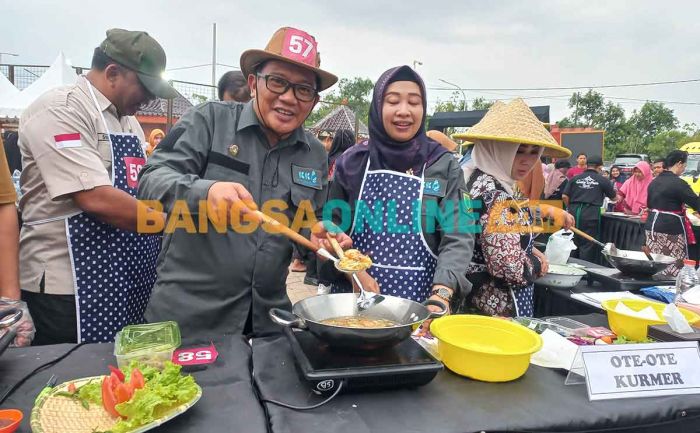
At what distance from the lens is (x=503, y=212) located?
205 cm

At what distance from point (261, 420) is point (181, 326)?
92cm

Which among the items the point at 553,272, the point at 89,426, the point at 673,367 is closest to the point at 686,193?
the point at 553,272

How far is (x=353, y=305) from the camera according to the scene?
1464 mm

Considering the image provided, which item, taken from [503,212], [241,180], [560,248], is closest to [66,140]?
[241,180]

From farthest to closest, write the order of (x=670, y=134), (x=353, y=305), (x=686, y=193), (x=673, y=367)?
(x=670, y=134)
(x=686, y=193)
(x=353, y=305)
(x=673, y=367)

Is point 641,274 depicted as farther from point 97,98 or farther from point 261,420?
point 97,98

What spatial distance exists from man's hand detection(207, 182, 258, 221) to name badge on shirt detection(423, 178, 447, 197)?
35.0 inches

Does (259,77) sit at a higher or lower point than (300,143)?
higher

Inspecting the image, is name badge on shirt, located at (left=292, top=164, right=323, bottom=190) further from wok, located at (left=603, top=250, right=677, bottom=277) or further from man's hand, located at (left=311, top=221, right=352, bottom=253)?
wok, located at (left=603, top=250, right=677, bottom=277)

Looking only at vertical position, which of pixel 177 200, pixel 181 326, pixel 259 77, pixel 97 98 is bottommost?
pixel 181 326

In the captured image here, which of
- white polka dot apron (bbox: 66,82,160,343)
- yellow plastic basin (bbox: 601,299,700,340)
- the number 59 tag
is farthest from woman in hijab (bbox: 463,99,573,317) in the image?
white polka dot apron (bbox: 66,82,160,343)

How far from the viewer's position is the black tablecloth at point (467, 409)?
1060mm

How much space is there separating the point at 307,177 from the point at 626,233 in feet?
23.3

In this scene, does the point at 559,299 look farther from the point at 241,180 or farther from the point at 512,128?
the point at 241,180
